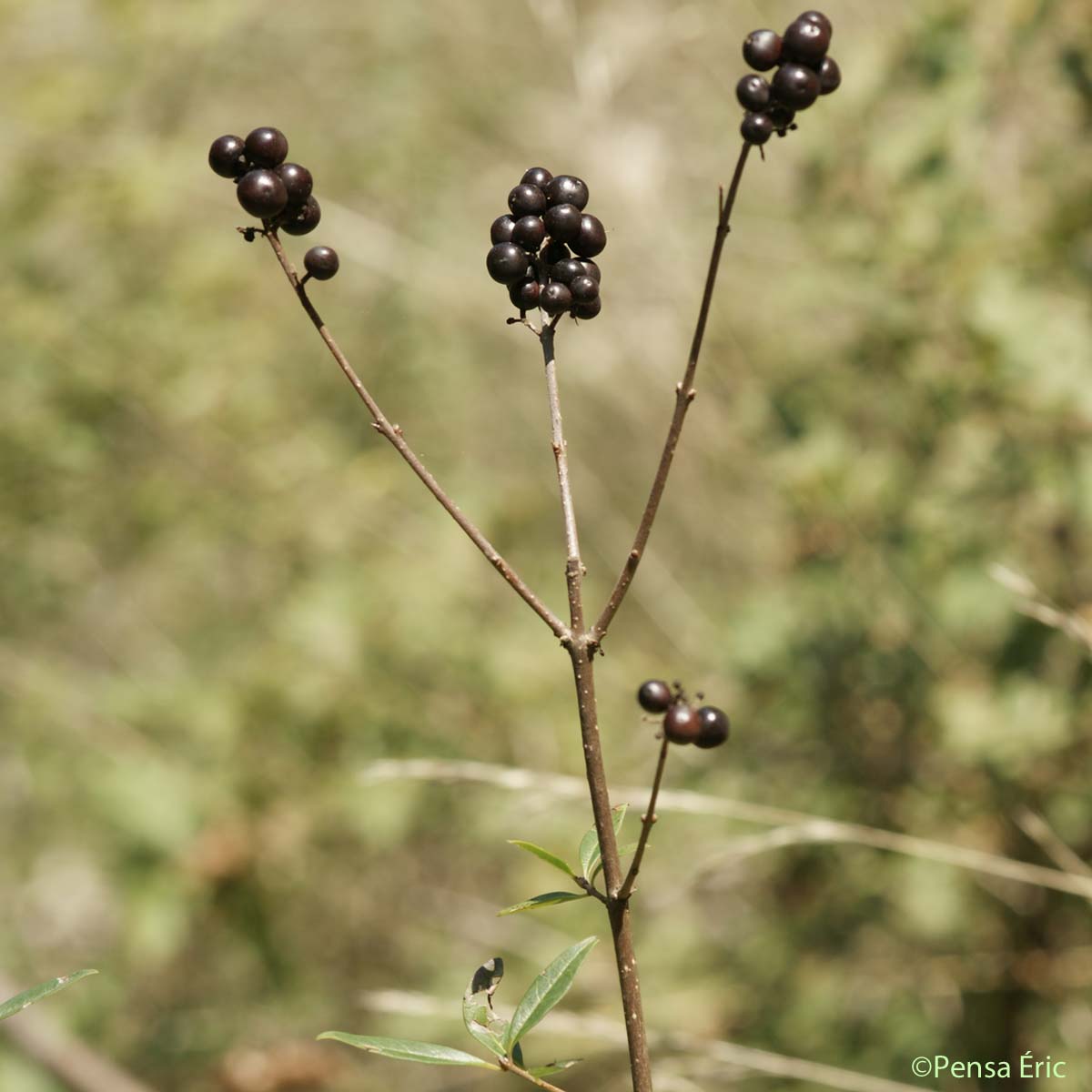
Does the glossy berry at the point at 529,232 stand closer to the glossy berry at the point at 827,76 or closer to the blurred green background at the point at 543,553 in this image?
the glossy berry at the point at 827,76

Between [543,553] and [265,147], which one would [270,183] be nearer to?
[265,147]

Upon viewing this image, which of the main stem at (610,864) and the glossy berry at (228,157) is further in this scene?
the glossy berry at (228,157)

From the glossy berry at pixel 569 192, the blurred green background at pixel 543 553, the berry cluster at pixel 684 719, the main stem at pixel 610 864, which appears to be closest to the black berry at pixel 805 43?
the glossy berry at pixel 569 192

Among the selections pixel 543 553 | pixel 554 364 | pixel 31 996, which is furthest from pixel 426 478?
pixel 543 553

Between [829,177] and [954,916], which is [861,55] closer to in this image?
[829,177]

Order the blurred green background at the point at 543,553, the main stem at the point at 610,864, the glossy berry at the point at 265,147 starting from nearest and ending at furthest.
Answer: the main stem at the point at 610,864
the glossy berry at the point at 265,147
the blurred green background at the point at 543,553

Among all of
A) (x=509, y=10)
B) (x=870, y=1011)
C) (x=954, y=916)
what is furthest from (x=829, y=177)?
(x=509, y=10)

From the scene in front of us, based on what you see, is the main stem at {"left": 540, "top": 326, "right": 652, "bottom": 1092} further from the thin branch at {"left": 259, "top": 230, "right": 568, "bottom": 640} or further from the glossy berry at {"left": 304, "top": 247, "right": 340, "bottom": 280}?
the glossy berry at {"left": 304, "top": 247, "right": 340, "bottom": 280}

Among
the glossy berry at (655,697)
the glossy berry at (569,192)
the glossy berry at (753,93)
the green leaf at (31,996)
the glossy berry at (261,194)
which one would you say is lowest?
the green leaf at (31,996)
